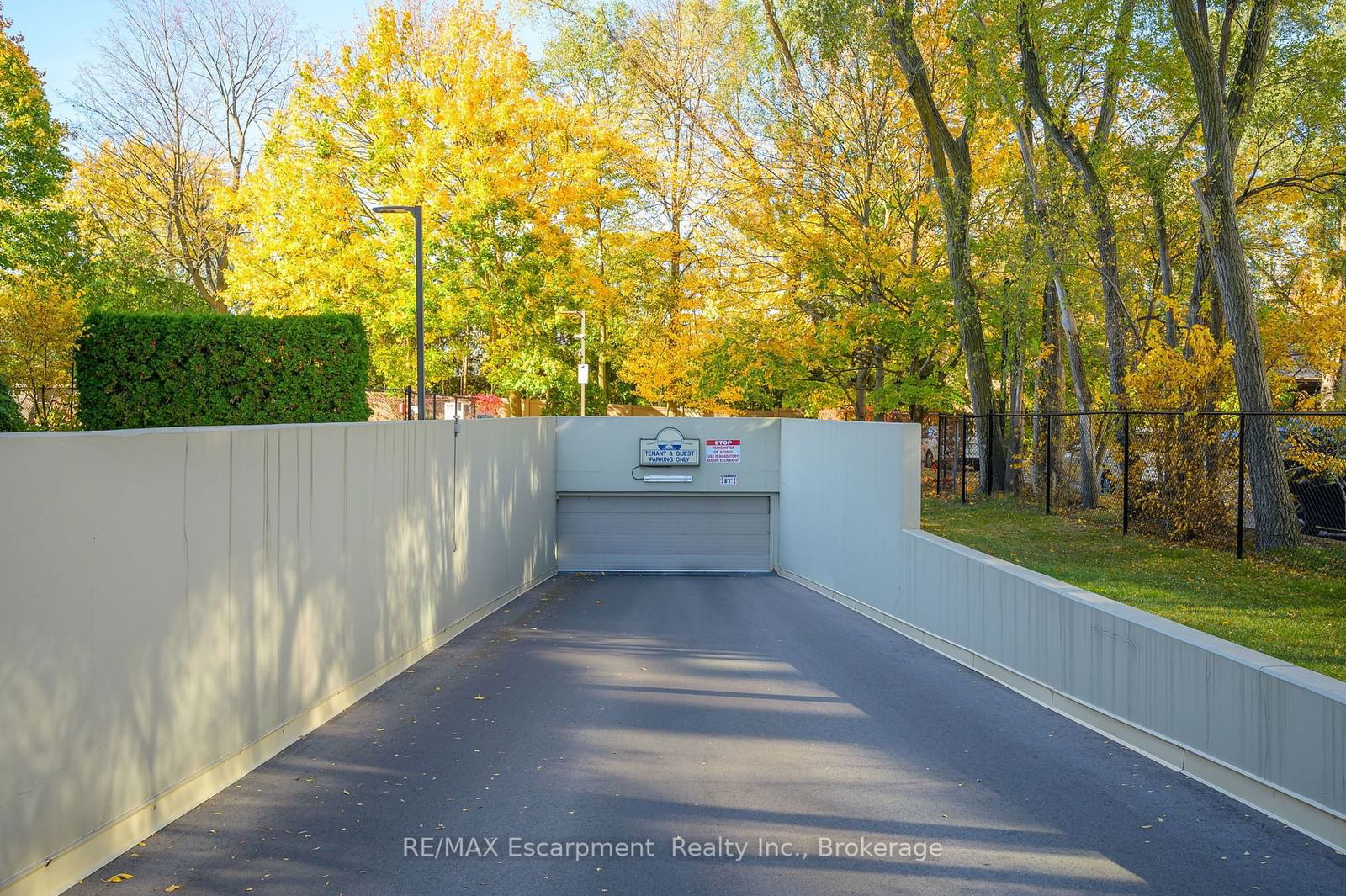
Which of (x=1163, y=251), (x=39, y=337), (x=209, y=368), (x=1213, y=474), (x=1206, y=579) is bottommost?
(x=1206, y=579)

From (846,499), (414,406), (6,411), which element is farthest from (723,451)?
(6,411)

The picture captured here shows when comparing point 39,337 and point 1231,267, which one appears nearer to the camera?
point 1231,267

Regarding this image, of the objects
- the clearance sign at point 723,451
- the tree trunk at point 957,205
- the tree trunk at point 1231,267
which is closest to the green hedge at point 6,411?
the tree trunk at point 1231,267

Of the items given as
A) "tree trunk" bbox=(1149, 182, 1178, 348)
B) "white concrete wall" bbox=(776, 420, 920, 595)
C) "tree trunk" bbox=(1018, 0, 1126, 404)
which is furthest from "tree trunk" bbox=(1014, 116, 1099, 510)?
"white concrete wall" bbox=(776, 420, 920, 595)

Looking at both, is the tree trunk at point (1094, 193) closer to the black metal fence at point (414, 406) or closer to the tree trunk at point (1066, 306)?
the tree trunk at point (1066, 306)

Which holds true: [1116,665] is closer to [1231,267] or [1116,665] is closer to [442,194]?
[1231,267]

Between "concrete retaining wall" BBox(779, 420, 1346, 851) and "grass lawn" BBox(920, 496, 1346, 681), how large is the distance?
737mm

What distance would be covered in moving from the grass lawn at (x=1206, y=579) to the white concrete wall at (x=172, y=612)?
22.9 ft

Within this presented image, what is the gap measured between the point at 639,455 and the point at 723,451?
1.97 metres

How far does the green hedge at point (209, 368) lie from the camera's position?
1398cm

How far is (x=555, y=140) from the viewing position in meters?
28.3

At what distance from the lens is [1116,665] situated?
8148 mm

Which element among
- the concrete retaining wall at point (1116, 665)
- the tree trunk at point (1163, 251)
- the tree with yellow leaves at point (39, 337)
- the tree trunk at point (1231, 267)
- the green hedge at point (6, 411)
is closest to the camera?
the concrete retaining wall at point (1116, 665)

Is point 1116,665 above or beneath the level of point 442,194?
beneath
